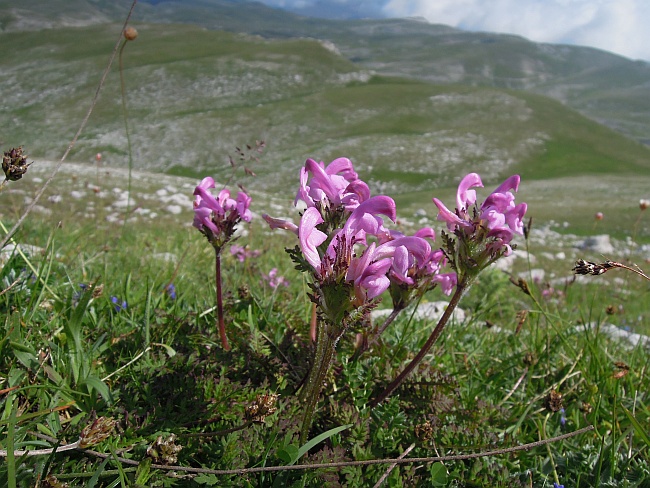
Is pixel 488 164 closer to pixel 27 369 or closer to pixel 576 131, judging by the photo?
pixel 576 131

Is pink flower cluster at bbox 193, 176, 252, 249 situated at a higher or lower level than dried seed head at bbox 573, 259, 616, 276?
lower

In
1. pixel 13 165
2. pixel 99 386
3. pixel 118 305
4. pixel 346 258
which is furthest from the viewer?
pixel 118 305

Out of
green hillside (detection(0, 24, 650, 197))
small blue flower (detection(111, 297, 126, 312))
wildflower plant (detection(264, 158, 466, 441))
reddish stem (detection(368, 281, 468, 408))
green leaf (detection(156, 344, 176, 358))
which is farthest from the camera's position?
green hillside (detection(0, 24, 650, 197))

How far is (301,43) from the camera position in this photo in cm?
7669

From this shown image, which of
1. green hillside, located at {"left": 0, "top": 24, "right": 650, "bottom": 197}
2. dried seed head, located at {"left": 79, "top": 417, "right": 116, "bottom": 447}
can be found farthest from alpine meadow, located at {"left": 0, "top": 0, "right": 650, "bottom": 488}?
green hillside, located at {"left": 0, "top": 24, "right": 650, "bottom": 197}

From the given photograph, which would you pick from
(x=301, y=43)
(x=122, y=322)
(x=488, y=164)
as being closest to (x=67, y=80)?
(x=301, y=43)

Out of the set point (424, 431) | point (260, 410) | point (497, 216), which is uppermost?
point (497, 216)

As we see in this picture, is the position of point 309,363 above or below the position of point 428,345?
below

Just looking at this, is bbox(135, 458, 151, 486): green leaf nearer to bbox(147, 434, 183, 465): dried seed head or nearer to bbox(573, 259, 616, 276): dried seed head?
bbox(147, 434, 183, 465): dried seed head

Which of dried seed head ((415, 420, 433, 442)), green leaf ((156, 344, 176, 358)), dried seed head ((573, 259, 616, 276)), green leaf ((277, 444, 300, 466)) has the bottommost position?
dried seed head ((415, 420, 433, 442))

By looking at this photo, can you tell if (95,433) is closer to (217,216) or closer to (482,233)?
(217,216)

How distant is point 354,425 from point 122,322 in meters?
1.47

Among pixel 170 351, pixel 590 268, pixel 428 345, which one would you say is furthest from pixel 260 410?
pixel 590 268

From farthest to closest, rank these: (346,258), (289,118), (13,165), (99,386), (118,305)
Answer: (289,118), (118,305), (99,386), (13,165), (346,258)
